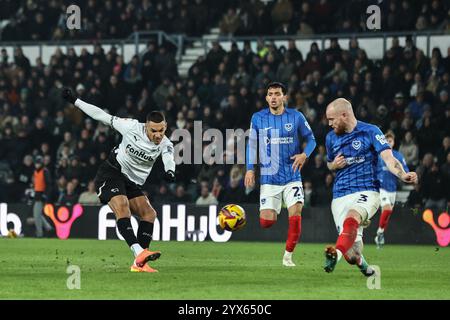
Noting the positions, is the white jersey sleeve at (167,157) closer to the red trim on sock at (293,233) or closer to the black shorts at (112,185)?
the black shorts at (112,185)

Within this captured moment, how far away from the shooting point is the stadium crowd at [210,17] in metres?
26.4

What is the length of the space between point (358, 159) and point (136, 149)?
10.8 ft

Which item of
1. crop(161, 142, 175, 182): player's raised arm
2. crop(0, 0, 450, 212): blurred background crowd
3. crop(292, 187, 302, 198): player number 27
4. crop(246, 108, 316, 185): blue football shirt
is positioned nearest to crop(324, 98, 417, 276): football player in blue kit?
crop(161, 142, 175, 182): player's raised arm

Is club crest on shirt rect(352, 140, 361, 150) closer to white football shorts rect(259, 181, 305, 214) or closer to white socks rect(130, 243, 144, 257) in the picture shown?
white football shorts rect(259, 181, 305, 214)

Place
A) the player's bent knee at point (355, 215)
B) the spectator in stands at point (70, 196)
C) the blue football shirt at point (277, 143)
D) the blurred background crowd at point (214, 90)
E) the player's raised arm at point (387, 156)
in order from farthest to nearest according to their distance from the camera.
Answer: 1. the spectator in stands at point (70, 196)
2. the blurred background crowd at point (214, 90)
3. the blue football shirt at point (277, 143)
4. the player's bent knee at point (355, 215)
5. the player's raised arm at point (387, 156)

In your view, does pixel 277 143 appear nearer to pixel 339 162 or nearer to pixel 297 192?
pixel 297 192

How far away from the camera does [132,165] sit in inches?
566

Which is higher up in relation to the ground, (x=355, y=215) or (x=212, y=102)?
(x=212, y=102)

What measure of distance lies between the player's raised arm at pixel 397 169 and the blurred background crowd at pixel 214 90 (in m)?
10.9

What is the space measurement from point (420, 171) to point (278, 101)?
8572 mm

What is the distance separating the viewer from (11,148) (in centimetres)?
2723

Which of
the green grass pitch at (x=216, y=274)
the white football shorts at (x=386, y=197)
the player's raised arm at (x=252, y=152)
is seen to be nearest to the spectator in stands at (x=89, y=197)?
the green grass pitch at (x=216, y=274)

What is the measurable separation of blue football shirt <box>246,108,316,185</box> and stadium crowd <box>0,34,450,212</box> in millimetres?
7912

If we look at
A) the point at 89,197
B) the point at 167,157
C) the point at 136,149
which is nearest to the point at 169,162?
the point at 167,157
